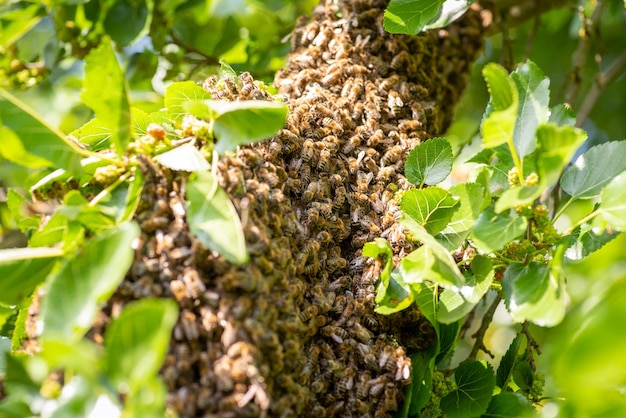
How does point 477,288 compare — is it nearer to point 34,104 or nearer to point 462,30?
point 462,30

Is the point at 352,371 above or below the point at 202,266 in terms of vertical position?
below

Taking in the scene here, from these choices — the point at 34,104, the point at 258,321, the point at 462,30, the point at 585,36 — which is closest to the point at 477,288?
the point at 258,321

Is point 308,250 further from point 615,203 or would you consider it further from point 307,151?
point 615,203

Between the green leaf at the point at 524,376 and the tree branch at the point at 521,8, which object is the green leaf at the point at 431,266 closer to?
the green leaf at the point at 524,376

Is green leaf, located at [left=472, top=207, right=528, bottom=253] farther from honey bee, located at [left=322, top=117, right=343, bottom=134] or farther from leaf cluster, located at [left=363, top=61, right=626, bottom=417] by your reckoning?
honey bee, located at [left=322, top=117, right=343, bottom=134]

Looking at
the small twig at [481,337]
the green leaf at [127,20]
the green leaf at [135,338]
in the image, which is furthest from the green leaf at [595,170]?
the green leaf at [127,20]

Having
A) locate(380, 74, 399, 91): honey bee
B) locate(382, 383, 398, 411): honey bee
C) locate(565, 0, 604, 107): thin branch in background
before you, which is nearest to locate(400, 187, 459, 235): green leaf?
locate(382, 383, 398, 411): honey bee
